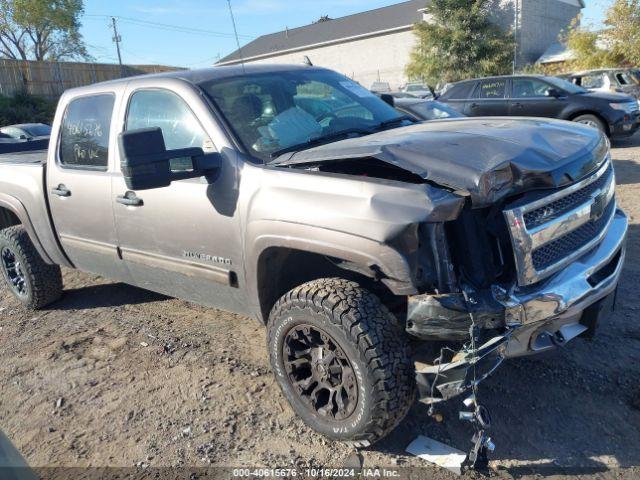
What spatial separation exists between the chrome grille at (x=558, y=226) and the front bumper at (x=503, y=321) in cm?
8

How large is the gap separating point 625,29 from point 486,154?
91.1ft

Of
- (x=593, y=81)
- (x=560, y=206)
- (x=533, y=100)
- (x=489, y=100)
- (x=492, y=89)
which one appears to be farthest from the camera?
(x=593, y=81)

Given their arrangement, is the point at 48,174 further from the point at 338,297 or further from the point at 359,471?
the point at 359,471

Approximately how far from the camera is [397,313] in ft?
10.0

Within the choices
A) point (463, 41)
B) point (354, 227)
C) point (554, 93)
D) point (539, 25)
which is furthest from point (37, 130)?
point (539, 25)

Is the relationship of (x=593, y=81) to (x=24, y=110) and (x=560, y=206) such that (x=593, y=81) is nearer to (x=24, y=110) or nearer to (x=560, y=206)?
(x=560, y=206)

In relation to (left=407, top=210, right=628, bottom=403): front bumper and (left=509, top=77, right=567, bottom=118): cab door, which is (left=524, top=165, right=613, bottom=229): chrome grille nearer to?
(left=407, top=210, right=628, bottom=403): front bumper

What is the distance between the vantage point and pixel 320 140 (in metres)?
3.31

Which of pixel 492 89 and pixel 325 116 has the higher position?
pixel 325 116

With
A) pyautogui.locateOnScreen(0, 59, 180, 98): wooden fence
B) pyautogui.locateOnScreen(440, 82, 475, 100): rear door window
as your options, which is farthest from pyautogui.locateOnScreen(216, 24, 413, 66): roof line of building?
pyautogui.locateOnScreen(440, 82, 475, 100): rear door window

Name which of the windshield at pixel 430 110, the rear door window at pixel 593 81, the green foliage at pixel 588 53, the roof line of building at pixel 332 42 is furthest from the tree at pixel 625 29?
the windshield at pixel 430 110

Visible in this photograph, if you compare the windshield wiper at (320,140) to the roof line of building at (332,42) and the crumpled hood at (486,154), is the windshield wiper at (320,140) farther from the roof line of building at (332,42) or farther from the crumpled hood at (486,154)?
the roof line of building at (332,42)

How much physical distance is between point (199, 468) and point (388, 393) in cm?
107

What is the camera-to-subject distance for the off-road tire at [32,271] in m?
4.86
